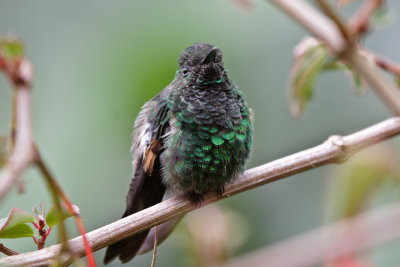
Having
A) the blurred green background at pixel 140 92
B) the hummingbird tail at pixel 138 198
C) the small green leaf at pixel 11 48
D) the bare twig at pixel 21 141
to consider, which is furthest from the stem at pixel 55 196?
the blurred green background at pixel 140 92

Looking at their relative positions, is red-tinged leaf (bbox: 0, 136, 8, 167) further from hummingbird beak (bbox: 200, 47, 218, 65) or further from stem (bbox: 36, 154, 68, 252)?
hummingbird beak (bbox: 200, 47, 218, 65)

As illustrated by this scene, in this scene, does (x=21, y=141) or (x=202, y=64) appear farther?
(x=202, y=64)

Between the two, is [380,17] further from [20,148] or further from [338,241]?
[20,148]

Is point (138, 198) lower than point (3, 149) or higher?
higher

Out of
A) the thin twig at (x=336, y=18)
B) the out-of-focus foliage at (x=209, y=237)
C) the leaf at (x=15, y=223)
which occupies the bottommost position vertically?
the out-of-focus foliage at (x=209, y=237)

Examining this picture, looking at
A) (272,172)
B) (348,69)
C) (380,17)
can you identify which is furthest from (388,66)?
(272,172)

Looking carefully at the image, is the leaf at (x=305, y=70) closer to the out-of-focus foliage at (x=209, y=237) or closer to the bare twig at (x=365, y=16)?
the bare twig at (x=365, y=16)
